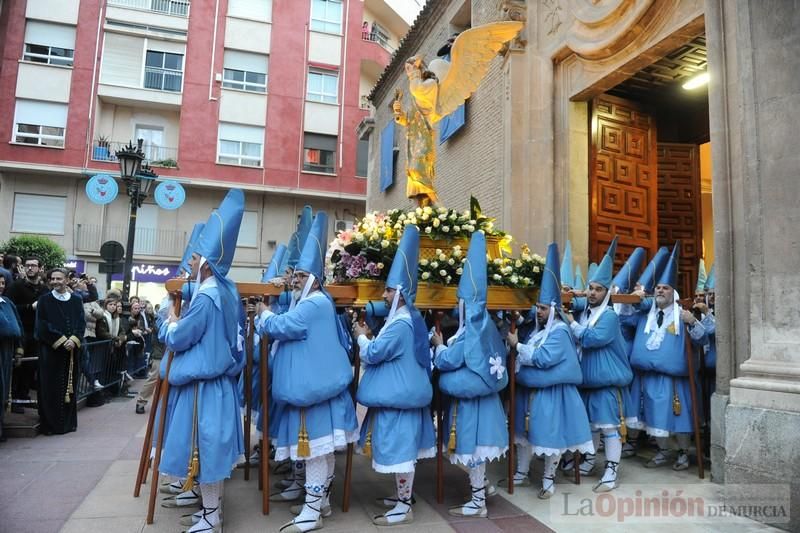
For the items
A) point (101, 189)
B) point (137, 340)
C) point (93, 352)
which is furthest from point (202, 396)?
point (101, 189)

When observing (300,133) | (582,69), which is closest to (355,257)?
(582,69)

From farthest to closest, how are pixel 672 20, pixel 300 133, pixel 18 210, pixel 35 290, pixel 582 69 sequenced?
pixel 300 133 < pixel 18 210 < pixel 582 69 < pixel 35 290 < pixel 672 20

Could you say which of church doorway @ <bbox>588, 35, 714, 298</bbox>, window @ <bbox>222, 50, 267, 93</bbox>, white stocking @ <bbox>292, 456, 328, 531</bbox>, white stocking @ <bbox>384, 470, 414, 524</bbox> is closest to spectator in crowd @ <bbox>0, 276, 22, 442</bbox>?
white stocking @ <bbox>292, 456, 328, 531</bbox>

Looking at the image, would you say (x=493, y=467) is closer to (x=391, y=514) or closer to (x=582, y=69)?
(x=391, y=514)

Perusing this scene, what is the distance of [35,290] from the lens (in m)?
8.10

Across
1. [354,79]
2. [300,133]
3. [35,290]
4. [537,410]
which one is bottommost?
[537,410]

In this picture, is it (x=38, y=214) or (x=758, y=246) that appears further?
(x=38, y=214)

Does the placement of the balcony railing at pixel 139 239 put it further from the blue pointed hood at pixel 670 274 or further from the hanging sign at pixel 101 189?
the blue pointed hood at pixel 670 274

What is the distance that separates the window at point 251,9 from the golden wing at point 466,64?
844 inches

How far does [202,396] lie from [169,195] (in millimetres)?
13711

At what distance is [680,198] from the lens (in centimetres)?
1065

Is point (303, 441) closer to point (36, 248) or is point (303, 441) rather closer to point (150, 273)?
point (36, 248)

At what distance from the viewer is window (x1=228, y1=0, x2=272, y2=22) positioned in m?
25.6

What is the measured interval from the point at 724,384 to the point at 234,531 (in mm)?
4776
